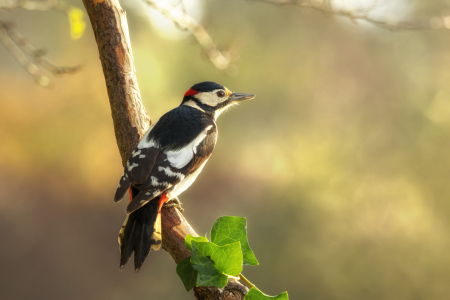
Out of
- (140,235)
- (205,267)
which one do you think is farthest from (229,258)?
(140,235)

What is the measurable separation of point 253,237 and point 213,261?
4593mm

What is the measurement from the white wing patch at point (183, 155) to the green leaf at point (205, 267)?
0.42 metres

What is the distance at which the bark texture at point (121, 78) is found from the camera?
111cm

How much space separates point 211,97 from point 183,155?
1.30 ft

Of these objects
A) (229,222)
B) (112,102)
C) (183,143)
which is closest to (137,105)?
(112,102)

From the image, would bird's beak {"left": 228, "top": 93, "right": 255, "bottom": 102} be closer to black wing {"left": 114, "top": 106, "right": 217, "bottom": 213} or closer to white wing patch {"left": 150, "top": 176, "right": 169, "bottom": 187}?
black wing {"left": 114, "top": 106, "right": 217, "bottom": 213}

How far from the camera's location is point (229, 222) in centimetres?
72

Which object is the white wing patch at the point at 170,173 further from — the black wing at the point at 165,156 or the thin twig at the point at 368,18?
the thin twig at the point at 368,18

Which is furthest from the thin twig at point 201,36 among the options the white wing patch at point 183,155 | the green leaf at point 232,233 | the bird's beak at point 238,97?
the green leaf at point 232,233

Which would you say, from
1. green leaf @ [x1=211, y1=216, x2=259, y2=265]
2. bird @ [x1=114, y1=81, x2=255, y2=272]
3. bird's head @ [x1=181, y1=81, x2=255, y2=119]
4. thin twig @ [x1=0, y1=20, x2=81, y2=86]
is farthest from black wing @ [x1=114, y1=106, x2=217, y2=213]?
thin twig @ [x1=0, y1=20, x2=81, y2=86]

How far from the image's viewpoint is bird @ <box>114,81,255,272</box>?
0.94m

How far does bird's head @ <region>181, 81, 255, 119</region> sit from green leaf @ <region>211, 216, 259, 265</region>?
77 centimetres

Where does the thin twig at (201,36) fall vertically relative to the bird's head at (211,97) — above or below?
above

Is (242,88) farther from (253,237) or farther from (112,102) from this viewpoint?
(112,102)
